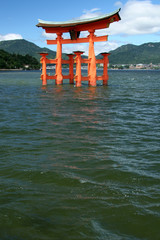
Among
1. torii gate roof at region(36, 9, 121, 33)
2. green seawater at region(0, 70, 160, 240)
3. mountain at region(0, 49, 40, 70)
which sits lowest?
green seawater at region(0, 70, 160, 240)

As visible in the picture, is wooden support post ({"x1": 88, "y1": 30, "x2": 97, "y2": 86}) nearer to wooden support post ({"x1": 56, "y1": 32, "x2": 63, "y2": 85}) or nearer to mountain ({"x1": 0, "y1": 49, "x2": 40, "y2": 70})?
wooden support post ({"x1": 56, "y1": 32, "x2": 63, "y2": 85})

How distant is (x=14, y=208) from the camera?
3.71 meters

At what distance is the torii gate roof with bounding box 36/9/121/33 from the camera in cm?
2425

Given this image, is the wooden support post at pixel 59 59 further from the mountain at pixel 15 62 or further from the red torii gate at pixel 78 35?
the mountain at pixel 15 62

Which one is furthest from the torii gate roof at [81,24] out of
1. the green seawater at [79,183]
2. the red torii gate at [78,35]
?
the green seawater at [79,183]

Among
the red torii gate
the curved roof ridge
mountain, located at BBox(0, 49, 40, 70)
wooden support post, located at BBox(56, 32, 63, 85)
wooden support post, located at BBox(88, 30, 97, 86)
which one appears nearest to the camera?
the curved roof ridge

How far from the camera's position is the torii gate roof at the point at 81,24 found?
2425 cm

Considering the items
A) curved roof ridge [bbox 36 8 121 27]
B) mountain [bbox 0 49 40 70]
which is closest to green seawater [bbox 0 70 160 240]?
curved roof ridge [bbox 36 8 121 27]

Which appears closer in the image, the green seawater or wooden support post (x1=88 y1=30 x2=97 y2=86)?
the green seawater

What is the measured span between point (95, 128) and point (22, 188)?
4.62 metres

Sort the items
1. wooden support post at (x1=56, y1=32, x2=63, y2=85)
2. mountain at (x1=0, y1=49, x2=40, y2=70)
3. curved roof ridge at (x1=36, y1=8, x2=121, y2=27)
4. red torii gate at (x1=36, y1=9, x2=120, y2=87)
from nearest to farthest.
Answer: curved roof ridge at (x1=36, y1=8, x2=121, y2=27), red torii gate at (x1=36, y1=9, x2=120, y2=87), wooden support post at (x1=56, y1=32, x2=63, y2=85), mountain at (x1=0, y1=49, x2=40, y2=70)

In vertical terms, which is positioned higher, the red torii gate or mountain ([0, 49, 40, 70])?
mountain ([0, 49, 40, 70])

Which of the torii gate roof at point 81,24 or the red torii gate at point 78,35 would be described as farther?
the red torii gate at point 78,35

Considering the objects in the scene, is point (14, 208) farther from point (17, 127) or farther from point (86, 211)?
point (17, 127)
